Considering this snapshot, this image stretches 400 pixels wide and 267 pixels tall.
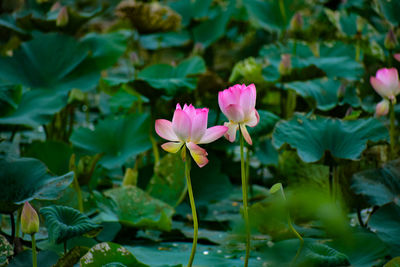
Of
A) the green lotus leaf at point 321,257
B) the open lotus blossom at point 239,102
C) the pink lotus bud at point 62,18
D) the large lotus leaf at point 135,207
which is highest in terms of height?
the pink lotus bud at point 62,18

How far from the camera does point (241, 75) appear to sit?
181 cm

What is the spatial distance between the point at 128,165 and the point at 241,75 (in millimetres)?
504

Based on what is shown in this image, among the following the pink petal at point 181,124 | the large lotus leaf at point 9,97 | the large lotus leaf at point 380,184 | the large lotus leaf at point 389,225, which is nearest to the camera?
the pink petal at point 181,124

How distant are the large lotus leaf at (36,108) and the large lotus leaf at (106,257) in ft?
2.01

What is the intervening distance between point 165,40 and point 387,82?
1.49m

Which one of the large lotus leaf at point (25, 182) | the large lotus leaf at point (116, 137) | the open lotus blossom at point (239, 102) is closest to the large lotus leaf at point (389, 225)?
the open lotus blossom at point (239, 102)

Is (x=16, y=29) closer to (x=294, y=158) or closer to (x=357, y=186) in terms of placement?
(x=294, y=158)

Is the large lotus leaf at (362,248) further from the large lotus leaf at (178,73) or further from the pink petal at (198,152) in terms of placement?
the large lotus leaf at (178,73)

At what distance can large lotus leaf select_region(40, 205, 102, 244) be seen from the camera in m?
0.81

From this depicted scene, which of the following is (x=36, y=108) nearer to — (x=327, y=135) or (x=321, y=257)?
(x=327, y=135)

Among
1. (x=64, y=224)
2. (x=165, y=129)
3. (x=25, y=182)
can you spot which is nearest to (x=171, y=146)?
(x=165, y=129)

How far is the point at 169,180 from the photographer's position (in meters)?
1.45

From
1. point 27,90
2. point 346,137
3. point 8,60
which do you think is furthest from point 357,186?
point 8,60

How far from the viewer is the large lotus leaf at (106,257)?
34.5 inches
